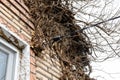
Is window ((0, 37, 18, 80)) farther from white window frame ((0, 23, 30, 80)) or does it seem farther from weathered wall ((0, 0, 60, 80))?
weathered wall ((0, 0, 60, 80))

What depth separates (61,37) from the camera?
3.06m

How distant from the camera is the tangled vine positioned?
2953mm

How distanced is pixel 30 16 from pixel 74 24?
1.13m

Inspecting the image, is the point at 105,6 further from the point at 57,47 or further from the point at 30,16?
the point at 30,16

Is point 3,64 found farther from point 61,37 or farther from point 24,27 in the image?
point 61,37

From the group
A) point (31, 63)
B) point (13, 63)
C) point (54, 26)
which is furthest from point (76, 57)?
point (13, 63)

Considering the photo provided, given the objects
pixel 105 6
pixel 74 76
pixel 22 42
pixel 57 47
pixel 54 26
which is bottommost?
pixel 22 42

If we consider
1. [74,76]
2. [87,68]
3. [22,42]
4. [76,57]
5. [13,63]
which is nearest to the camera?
[13,63]

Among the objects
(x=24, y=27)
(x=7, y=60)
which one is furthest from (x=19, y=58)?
(x=24, y=27)

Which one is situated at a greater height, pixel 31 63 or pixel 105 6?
pixel 105 6

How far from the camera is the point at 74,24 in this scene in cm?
386

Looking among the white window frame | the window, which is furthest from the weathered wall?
the window

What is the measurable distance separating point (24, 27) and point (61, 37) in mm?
607

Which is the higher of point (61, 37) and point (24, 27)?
point (61, 37)
